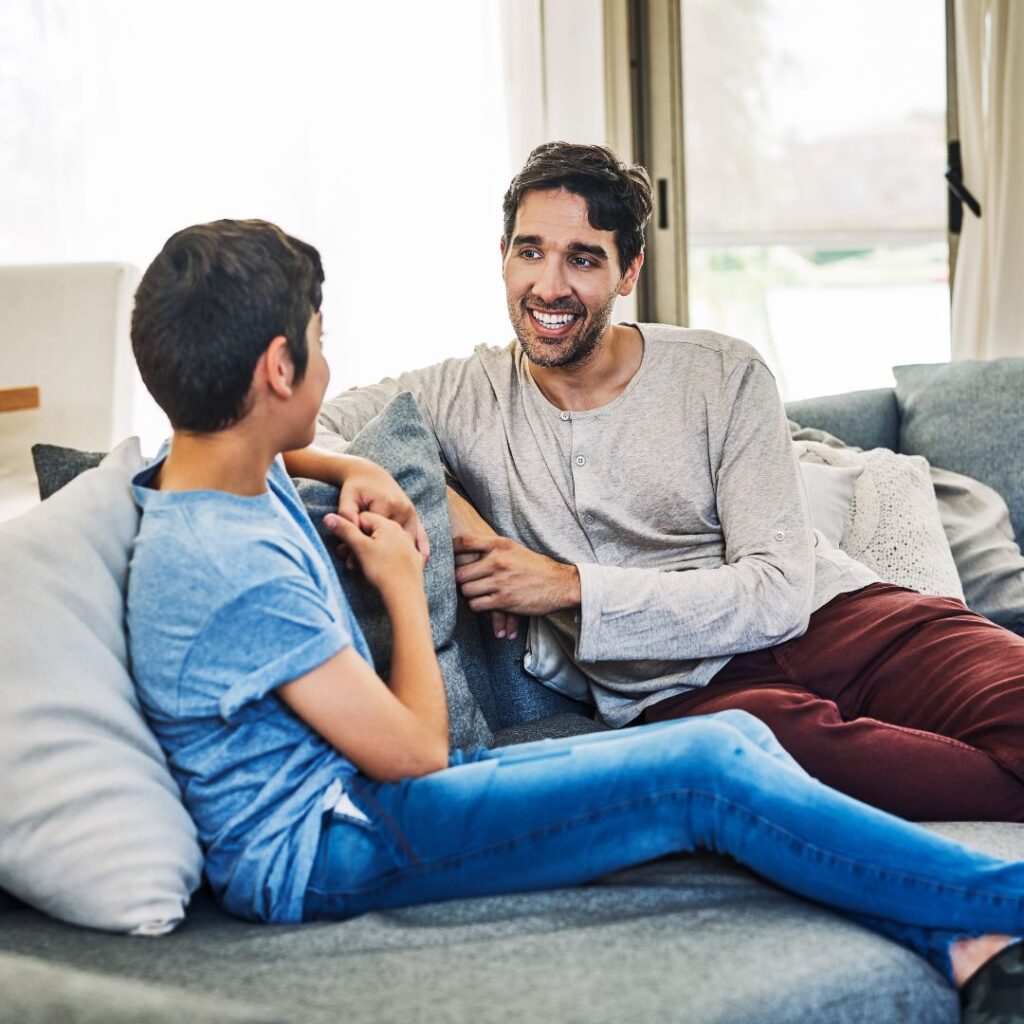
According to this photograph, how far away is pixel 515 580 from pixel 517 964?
2.24 ft

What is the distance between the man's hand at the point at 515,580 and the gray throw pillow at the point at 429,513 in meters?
0.03

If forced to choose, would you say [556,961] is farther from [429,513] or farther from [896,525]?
[896,525]

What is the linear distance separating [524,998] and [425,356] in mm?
3230

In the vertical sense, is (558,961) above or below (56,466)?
below

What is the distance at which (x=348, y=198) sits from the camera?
13.1ft

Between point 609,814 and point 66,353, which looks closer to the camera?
point 609,814

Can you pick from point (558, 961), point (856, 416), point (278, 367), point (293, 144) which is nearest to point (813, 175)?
point (293, 144)

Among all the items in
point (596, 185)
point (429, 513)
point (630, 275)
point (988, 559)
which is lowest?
point (988, 559)

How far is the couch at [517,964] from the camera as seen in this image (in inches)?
40.6

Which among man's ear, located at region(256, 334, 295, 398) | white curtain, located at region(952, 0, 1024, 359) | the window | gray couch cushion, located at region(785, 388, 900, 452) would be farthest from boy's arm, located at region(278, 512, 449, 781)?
the window

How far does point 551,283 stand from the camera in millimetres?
1876

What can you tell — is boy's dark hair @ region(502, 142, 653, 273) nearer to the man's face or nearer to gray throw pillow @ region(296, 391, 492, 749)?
the man's face

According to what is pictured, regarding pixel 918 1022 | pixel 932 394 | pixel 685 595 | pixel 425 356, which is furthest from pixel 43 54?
pixel 918 1022

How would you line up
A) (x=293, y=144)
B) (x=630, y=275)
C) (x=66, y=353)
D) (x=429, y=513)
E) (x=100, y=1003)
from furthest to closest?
1. (x=293, y=144)
2. (x=66, y=353)
3. (x=630, y=275)
4. (x=429, y=513)
5. (x=100, y=1003)
